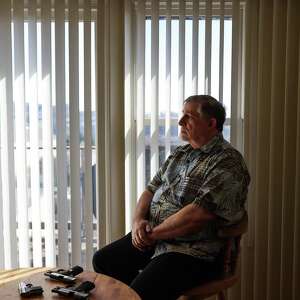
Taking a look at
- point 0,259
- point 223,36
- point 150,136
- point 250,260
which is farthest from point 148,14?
point 0,259

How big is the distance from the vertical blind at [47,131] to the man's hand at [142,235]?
0.61 metres

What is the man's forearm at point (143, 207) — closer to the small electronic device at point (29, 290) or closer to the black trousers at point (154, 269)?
the black trousers at point (154, 269)

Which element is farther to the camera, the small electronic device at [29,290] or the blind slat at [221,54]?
the blind slat at [221,54]

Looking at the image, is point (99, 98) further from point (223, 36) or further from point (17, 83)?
point (223, 36)

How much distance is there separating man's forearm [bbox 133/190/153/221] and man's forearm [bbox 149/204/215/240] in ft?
0.73

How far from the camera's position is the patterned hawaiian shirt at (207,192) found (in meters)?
1.98

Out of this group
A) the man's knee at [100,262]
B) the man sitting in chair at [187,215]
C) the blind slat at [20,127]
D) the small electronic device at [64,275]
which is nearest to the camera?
the small electronic device at [64,275]

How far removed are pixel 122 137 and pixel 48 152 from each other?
18.3 inches

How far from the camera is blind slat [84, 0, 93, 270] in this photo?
8.63ft

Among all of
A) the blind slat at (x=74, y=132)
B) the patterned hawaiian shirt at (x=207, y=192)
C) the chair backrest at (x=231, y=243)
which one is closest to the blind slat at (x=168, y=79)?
the patterned hawaiian shirt at (x=207, y=192)

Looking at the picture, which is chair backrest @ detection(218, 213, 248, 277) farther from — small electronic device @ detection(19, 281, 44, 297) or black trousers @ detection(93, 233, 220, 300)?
small electronic device @ detection(19, 281, 44, 297)

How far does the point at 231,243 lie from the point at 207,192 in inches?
11.6

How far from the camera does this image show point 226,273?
2.07m

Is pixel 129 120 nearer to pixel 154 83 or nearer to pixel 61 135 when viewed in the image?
pixel 154 83
